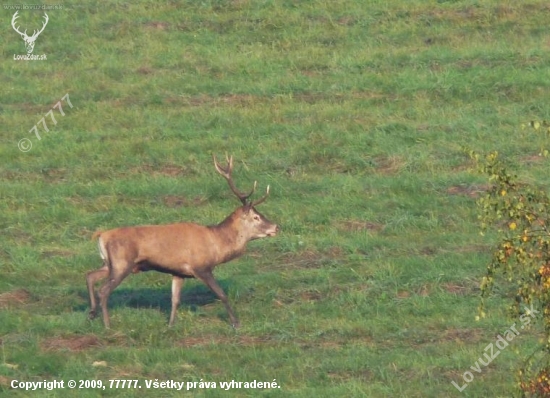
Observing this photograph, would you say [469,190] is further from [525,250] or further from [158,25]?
[158,25]

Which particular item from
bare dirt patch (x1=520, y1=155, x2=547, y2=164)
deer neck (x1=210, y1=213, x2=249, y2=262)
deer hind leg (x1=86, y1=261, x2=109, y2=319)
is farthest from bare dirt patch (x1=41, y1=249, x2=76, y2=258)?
bare dirt patch (x1=520, y1=155, x2=547, y2=164)

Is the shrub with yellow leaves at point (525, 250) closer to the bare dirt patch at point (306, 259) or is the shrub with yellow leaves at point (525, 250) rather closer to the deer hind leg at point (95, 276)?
the deer hind leg at point (95, 276)

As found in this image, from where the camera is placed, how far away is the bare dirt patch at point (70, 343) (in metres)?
11.8

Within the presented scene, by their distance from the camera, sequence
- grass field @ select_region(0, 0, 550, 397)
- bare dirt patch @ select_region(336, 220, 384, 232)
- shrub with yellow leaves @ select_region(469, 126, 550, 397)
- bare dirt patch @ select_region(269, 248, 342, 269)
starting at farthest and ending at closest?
1. bare dirt patch @ select_region(336, 220, 384, 232)
2. bare dirt patch @ select_region(269, 248, 342, 269)
3. grass field @ select_region(0, 0, 550, 397)
4. shrub with yellow leaves @ select_region(469, 126, 550, 397)

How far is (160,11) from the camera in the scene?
24.3 m

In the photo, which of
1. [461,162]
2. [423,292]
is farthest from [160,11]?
[423,292]

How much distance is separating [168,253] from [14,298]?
187 cm

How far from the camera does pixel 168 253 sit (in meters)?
12.8

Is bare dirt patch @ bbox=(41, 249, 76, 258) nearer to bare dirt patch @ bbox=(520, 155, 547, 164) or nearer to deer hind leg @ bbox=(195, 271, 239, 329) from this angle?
deer hind leg @ bbox=(195, 271, 239, 329)

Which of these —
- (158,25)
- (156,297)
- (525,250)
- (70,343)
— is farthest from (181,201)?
(525,250)

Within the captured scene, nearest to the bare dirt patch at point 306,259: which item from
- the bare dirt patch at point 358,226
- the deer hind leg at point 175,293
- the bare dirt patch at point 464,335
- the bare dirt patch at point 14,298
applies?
the bare dirt patch at point 358,226

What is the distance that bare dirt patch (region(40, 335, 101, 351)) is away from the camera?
38.7ft

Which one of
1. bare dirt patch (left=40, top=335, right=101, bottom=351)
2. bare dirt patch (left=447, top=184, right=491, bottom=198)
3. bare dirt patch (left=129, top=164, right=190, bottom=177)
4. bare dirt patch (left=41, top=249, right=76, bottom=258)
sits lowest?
bare dirt patch (left=41, top=249, right=76, bottom=258)

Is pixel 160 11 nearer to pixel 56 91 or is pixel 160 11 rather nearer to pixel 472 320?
pixel 56 91
